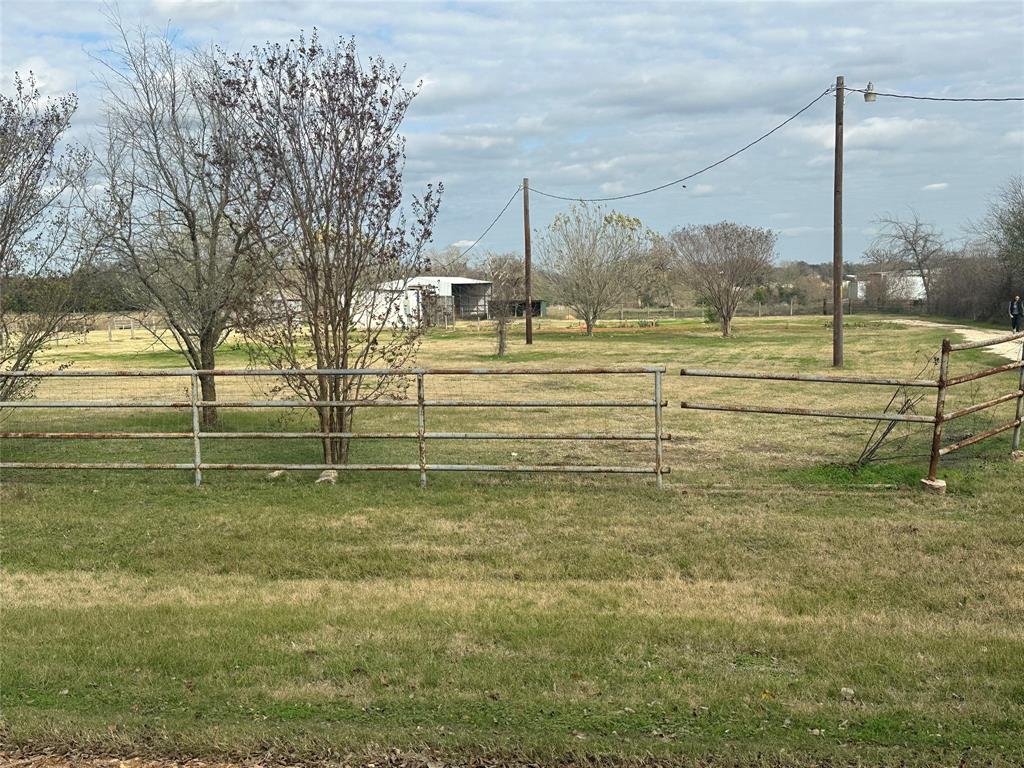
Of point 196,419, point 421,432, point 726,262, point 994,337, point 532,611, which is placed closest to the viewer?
point 532,611

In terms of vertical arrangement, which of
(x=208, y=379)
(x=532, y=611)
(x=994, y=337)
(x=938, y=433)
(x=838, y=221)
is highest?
(x=838, y=221)

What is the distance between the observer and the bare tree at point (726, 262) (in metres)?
40.5

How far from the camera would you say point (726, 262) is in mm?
40344

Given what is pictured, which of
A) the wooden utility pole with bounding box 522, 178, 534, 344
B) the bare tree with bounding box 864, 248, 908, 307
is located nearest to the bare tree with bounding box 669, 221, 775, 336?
the wooden utility pole with bounding box 522, 178, 534, 344

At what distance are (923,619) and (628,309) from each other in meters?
73.9

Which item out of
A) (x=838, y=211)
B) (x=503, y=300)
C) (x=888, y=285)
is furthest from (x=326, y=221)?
(x=888, y=285)

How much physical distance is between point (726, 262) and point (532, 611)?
3665 cm

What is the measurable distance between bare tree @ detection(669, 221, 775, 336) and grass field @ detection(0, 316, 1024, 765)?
30316 millimetres

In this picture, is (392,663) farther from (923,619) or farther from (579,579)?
(923,619)

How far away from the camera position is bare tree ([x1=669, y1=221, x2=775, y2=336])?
40.5 meters

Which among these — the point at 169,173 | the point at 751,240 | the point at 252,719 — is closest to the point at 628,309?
the point at 751,240

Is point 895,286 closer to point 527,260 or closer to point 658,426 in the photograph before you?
point 527,260

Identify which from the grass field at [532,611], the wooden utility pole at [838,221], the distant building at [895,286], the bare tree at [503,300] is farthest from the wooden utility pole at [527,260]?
the distant building at [895,286]

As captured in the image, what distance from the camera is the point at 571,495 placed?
8.66 meters
